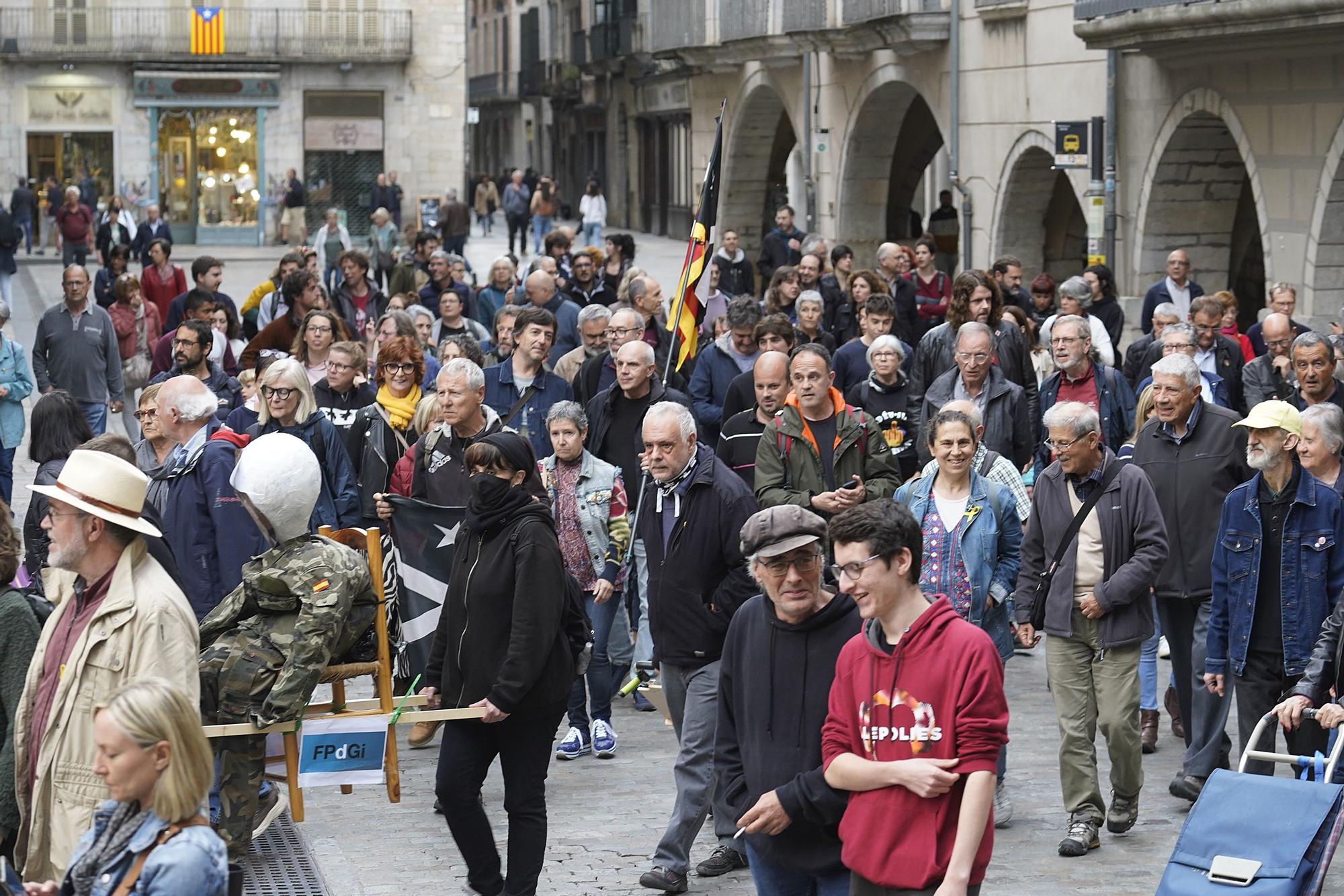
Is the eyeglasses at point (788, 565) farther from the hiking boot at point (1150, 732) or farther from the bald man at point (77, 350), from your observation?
the bald man at point (77, 350)

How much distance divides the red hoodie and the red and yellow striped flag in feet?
144

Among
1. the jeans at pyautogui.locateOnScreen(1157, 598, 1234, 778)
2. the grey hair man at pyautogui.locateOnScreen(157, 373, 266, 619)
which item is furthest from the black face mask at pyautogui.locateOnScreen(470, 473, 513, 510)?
the jeans at pyautogui.locateOnScreen(1157, 598, 1234, 778)

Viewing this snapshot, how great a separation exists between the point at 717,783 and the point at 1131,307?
15.5 meters

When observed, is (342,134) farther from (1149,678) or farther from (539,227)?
(1149,678)

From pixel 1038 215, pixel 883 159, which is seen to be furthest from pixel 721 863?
pixel 883 159

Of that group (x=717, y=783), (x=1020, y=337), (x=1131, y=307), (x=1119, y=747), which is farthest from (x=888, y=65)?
(x=717, y=783)

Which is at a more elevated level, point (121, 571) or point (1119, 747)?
point (121, 571)

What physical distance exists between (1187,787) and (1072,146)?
1300 cm

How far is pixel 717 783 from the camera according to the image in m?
5.66

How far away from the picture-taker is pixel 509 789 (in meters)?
6.71

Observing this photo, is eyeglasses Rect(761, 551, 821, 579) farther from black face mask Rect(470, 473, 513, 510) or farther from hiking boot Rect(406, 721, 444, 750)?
hiking boot Rect(406, 721, 444, 750)

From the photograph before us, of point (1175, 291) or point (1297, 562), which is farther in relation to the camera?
point (1175, 291)

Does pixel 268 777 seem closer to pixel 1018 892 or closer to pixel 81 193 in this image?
pixel 1018 892

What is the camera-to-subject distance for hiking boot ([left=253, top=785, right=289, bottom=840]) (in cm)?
771
